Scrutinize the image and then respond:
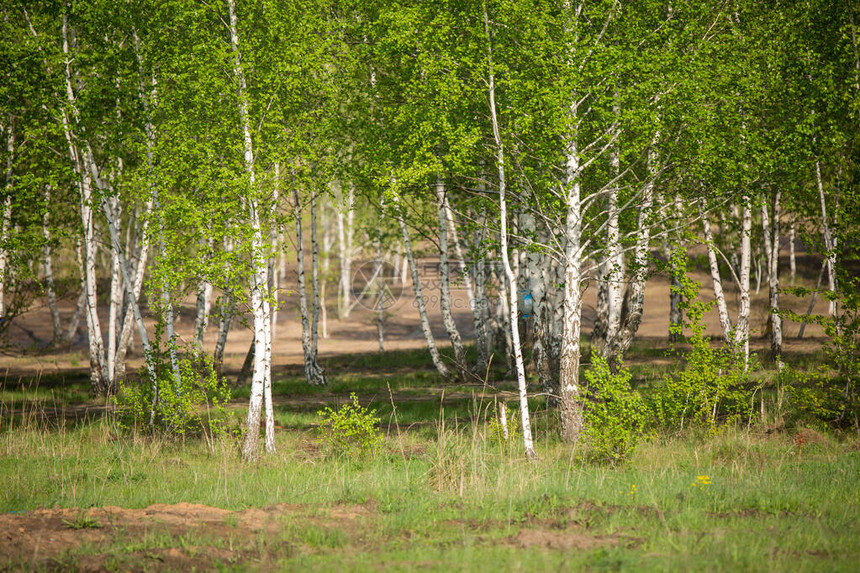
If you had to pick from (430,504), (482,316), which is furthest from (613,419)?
(482,316)

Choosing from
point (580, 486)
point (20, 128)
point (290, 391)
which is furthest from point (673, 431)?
point (20, 128)

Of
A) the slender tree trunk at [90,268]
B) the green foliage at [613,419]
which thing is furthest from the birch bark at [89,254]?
the green foliage at [613,419]

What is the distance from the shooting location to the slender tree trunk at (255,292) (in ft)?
34.2

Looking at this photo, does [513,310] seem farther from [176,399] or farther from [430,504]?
[176,399]

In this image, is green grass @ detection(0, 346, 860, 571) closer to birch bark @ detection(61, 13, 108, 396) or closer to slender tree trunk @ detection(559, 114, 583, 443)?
slender tree trunk @ detection(559, 114, 583, 443)

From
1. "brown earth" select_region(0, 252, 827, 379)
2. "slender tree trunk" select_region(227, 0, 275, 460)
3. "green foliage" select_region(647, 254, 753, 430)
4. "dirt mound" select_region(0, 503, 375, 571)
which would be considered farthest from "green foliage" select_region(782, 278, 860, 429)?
"brown earth" select_region(0, 252, 827, 379)

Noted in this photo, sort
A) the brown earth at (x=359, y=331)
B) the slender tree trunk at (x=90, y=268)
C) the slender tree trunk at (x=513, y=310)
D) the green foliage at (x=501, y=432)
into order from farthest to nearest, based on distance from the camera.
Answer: the brown earth at (x=359, y=331) → the slender tree trunk at (x=90, y=268) → the green foliage at (x=501, y=432) → the slender tree trunk at (x=513, y=310)

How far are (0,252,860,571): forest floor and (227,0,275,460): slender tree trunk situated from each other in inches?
18.7

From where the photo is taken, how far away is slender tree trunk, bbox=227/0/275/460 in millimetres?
10422

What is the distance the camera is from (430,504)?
7422 mm

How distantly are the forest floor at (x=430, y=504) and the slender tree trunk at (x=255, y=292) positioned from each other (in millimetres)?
474

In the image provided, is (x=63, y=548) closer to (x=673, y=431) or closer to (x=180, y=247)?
(x=180, y=247)

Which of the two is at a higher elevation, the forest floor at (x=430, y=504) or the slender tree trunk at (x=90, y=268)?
the slender tree trunk at (x=90, y=268)

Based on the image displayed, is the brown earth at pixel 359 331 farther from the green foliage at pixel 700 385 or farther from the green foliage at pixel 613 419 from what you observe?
the green foliage at pixel 613 419
